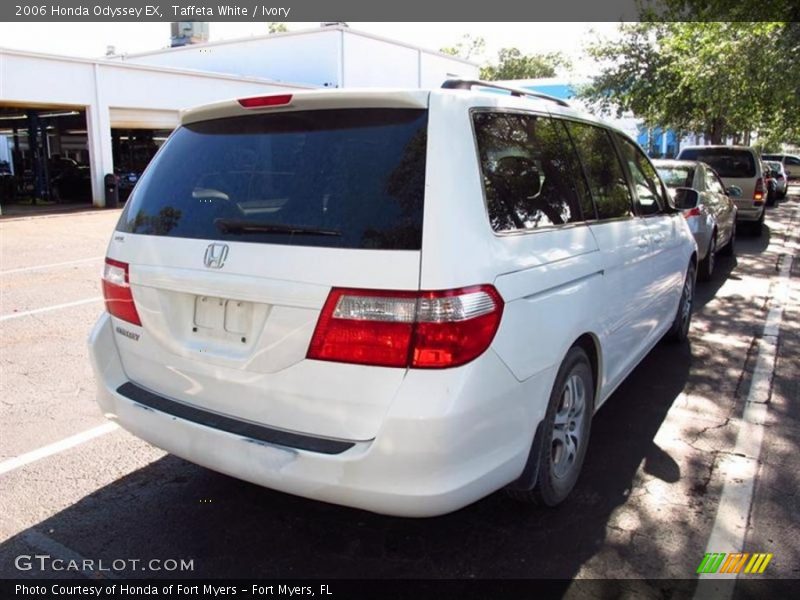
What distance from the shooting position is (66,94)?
2008 cm

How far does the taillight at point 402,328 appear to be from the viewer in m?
2.38

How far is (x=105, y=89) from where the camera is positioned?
2106 centimetres

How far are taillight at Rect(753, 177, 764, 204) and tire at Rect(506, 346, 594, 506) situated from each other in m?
12.0

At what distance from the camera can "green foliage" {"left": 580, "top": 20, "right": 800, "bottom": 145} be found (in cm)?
1334

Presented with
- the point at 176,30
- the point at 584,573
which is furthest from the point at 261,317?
the point at 176,30

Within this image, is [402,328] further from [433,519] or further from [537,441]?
[433,519]

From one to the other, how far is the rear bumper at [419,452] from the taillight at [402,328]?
0.07 meters

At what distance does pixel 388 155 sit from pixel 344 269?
1.60 ft

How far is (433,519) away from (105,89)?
70.3 feet

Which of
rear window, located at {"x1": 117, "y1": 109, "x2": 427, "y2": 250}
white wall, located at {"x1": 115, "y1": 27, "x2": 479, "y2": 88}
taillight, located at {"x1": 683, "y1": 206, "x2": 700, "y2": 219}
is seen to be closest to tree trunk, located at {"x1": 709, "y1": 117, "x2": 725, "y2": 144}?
white wall, located at {"x1": 115, "y1": 27, "x2": 479, "y2": 88}

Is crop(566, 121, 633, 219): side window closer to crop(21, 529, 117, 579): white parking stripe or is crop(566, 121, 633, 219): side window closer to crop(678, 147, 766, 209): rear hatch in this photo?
crop(21, 529, 117, 579): white parking stripe

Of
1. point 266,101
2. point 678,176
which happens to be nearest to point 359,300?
point 266,101

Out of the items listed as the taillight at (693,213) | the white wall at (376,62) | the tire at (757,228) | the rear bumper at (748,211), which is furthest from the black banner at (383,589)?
the white wall at (376,62)

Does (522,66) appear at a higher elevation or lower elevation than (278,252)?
higher
